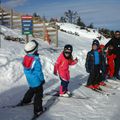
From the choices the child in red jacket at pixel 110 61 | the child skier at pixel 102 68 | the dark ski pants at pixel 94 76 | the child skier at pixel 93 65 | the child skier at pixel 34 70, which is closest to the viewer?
the child skier at pixel 34 70

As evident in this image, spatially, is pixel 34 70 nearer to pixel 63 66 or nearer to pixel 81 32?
pixel 63 66

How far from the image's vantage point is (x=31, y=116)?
29.7 ft

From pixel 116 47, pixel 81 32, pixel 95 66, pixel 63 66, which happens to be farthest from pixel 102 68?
pixel 81 32

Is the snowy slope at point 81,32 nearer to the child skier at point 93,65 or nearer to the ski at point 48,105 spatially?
the child skier at point 93,65

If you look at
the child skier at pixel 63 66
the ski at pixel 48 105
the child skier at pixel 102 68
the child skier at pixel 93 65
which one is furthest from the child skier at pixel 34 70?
the child skier at pixel 102 68

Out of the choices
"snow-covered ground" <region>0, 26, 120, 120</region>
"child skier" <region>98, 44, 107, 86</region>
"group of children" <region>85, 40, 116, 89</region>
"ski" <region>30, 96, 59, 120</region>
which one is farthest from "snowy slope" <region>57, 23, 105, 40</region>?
"ski" <region>30, 96, 59, 120</region>

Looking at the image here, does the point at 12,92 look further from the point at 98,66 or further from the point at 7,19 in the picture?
the point at 7,19

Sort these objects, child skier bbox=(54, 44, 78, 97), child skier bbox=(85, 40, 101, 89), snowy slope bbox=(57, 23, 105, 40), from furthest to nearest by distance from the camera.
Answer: snowy slope bbox=(57, 23, 105, 40) < child skier bbox=(85, 40, 101, 89) < child skier bbox=(54, 44, 78, 97)

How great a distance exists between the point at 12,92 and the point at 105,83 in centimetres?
424

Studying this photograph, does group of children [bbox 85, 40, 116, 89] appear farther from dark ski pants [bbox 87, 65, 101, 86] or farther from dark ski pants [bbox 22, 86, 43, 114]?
dark ski pants [bbox 22, 86, 43, 114]

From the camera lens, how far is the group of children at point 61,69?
909 cm

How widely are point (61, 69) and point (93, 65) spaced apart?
210 cm

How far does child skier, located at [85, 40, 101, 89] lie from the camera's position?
1308 cm

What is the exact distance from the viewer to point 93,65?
43.1ft
